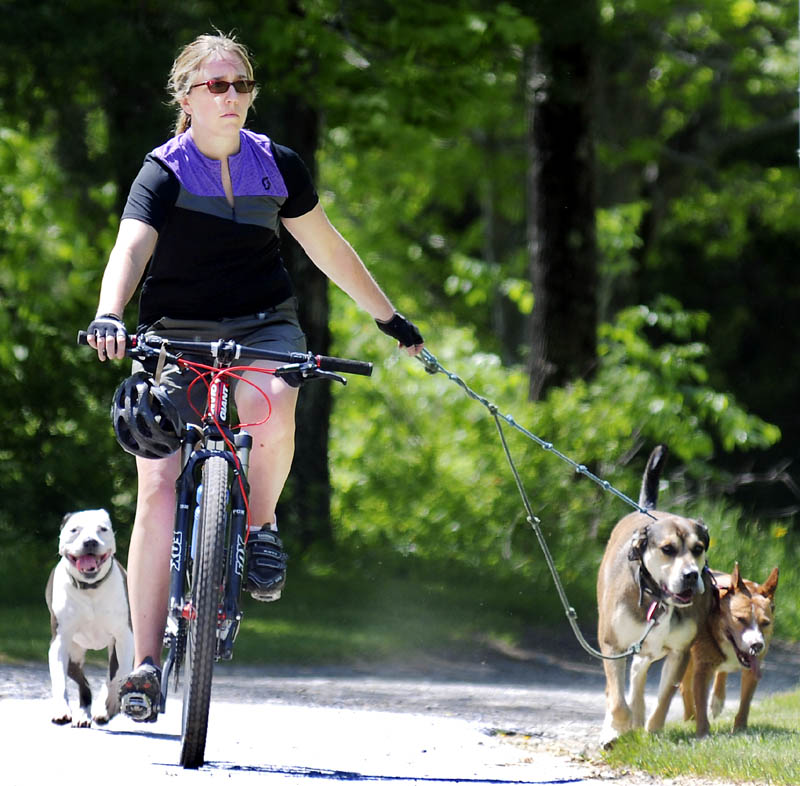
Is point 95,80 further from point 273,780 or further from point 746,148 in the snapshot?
point 746,148

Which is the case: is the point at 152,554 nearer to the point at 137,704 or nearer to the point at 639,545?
the point at 137,704

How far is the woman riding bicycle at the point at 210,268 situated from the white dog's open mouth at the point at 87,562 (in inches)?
30.2

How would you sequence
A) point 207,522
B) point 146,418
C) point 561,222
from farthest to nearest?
1. point 561,222
2. point 146,418
3. point 207,522

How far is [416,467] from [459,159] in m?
9.31

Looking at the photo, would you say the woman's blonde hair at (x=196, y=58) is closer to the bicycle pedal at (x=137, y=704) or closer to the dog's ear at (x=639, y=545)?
the bicycle pedal at (x=137, y=704)

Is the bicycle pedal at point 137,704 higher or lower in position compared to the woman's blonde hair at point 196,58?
lower

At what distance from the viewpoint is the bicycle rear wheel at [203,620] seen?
451cm

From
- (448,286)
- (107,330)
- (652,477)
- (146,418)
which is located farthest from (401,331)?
(448,286)

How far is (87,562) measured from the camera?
5.82 m

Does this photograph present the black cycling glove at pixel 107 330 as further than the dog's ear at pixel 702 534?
No

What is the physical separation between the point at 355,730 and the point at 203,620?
1.73m

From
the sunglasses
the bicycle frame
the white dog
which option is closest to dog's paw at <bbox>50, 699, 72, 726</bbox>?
the white dog

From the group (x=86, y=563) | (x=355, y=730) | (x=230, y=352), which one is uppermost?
(x=230, y=352)

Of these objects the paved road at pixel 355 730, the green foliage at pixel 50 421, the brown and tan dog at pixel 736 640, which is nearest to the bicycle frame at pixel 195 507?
the paved road at pixel 355 730
